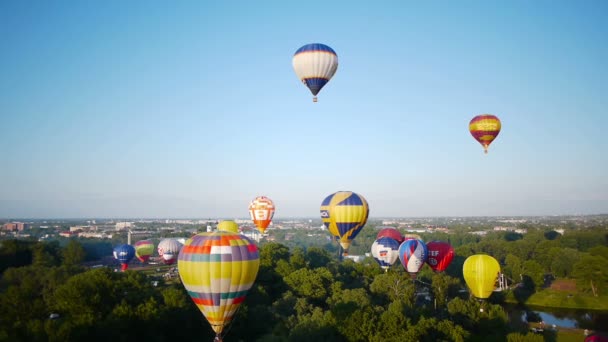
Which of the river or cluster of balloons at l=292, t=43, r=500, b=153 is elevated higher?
cluster of balloons at l=292, t=43, r=500, b=153

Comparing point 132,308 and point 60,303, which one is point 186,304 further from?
point 60,303

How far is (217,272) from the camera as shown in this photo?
51.5ft

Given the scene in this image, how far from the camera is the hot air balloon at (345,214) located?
24.9 metres

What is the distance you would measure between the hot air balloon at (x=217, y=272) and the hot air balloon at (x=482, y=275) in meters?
16.3

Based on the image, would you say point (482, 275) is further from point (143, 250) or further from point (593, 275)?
point (143, 250)

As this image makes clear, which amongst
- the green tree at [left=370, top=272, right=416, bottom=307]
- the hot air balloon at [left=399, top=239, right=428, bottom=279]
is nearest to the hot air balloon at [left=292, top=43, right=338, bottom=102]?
the green tree at [left=370, top=272, right=416, bottom=307]

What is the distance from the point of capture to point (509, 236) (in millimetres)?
80875

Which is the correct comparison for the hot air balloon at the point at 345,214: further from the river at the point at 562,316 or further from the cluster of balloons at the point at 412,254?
the river at the point at 562,316

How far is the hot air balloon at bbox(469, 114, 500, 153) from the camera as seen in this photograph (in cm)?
2894

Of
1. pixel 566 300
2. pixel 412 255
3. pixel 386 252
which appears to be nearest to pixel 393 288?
pixel 412 255

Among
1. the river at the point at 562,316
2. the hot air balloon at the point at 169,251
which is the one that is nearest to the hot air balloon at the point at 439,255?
the river at the point at 562,316

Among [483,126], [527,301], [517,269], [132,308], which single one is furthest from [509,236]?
[132,308]

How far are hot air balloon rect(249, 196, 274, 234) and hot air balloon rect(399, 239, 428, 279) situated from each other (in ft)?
34.4

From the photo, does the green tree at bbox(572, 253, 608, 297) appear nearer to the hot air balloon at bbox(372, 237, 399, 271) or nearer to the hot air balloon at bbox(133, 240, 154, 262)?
the hot air balloon at bbox(372, 237, 399, 271)
